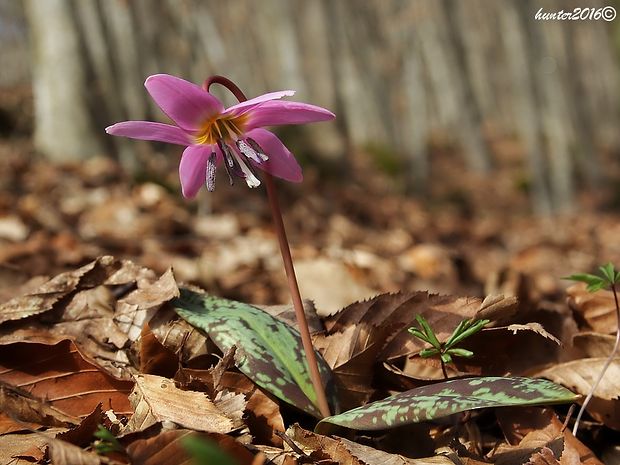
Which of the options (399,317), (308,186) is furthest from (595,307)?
(308,186)

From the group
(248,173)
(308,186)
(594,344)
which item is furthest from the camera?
(308,186)

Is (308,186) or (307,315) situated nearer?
(307,315)

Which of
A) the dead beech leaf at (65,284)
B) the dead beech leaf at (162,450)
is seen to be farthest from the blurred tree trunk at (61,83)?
the dead beech leaf at (162,450)

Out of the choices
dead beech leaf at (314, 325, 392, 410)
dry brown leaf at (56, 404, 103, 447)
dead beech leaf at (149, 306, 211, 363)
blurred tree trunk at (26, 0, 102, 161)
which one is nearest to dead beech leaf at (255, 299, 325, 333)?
dead beech leaf at (314, 325, 392, 410)

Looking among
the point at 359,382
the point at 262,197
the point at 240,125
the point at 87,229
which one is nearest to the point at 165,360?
the point at 359,382

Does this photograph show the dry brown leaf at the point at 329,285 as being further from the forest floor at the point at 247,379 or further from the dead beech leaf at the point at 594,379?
the dead beech leaf at the point at 594,379

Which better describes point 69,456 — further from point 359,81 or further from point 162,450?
point 359,81

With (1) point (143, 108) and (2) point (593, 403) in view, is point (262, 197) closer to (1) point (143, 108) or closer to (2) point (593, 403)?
(1) point (143, 108)
